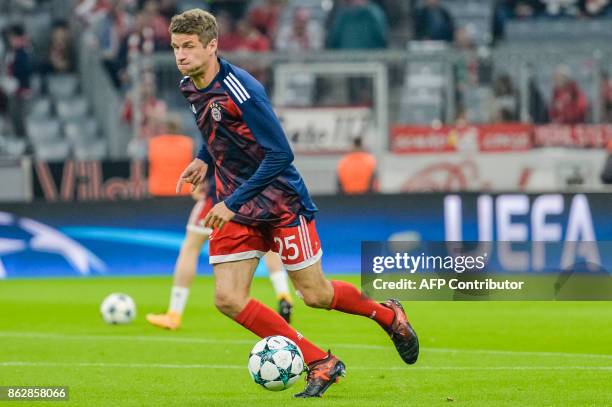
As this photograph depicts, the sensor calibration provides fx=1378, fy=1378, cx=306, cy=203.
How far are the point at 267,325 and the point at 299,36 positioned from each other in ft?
51.0

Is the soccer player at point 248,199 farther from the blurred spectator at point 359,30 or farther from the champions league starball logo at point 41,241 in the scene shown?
the blurred spectator at point 359,30

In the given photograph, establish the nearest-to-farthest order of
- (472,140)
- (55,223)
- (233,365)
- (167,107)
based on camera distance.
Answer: (233,365) → (55,223) → (472,140) → (167,107)

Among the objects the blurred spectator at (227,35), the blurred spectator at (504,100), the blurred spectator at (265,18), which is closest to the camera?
the blurred spectator at (504,100)

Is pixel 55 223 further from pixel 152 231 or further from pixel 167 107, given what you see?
pixel 167 107

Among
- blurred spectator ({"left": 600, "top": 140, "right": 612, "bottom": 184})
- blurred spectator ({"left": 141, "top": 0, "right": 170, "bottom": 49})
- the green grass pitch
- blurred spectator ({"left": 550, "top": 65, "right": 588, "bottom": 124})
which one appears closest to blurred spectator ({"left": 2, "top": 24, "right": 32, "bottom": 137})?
blurred spectator ({"left": 141, "top": 0, "right": 170, "bottom": 49})

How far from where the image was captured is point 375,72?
804 inches

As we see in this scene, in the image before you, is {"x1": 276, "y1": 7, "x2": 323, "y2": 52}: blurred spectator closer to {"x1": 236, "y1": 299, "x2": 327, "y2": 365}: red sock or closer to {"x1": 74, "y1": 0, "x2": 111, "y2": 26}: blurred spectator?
{"x1": 74, "y1": 0, "x2": 111, "y2": 26}: blurred spectator

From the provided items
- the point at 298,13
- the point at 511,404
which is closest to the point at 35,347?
the point at 511,404

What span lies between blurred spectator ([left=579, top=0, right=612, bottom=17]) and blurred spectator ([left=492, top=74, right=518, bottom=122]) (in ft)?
13.8

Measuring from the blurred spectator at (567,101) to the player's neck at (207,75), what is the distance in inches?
525

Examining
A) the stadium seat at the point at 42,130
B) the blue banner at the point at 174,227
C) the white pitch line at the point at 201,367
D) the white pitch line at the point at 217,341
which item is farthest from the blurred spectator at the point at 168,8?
the white pitch line at the point at 201,367

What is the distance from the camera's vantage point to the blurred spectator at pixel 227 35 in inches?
906

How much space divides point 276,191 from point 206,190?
4.34m

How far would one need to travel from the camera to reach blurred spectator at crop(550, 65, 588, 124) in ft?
67.1
